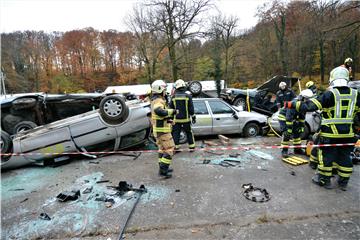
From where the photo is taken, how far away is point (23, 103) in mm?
6711

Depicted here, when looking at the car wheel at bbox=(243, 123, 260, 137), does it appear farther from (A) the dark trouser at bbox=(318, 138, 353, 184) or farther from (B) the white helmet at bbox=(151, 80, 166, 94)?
(B) the white helmet at bbox=(151, 80, 166, 94)

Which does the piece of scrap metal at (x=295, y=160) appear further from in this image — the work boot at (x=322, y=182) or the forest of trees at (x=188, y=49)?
→ the forest of trees at (x=188, y=49)

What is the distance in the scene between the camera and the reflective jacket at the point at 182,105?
531cm

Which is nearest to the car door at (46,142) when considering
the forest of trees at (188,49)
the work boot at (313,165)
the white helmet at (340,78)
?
the work boot at (313,165)

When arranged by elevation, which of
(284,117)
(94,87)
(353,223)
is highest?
(94,87)

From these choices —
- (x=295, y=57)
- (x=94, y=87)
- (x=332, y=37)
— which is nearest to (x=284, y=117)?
(x=332, y=37)

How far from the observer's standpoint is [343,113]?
3438mm

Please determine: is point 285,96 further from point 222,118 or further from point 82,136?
point 82,136

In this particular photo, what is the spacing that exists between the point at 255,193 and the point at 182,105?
260cm

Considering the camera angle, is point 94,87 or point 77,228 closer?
point 77,228

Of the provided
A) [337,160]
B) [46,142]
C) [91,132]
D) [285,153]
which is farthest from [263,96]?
[46,142]

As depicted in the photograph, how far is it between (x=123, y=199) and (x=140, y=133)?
2.57 m

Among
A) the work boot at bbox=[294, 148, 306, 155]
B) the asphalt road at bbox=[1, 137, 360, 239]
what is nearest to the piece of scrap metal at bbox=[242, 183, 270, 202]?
the asphalt road at bbox=[1, 137, 360, 239]

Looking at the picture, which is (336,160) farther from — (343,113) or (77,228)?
(77,228)
